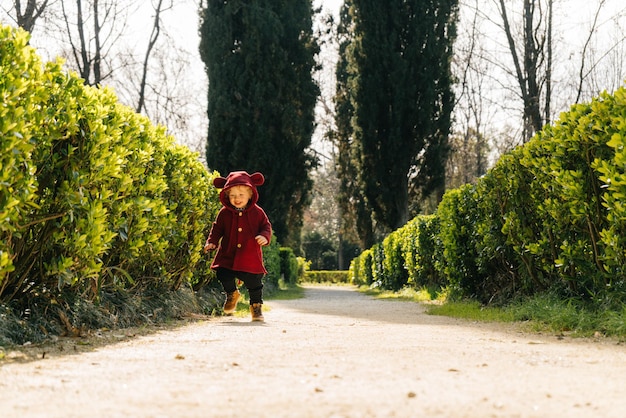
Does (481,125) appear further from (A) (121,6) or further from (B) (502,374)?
(B) (502,374)

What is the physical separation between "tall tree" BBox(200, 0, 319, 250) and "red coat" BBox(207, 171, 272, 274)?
51.6 feet

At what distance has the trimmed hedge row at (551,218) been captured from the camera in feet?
16.3

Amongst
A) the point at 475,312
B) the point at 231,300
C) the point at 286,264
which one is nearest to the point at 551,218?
the point at 475,312

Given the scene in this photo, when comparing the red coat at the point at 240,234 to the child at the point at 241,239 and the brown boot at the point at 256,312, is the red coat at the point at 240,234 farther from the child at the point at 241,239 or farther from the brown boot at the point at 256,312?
the brown boot at the point at 256,312

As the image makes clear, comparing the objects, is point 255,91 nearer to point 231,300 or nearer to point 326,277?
point 231,300

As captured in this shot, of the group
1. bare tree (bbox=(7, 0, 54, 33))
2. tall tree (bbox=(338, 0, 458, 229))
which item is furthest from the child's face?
tall tree (bbox=(338, 0, 458, 229))

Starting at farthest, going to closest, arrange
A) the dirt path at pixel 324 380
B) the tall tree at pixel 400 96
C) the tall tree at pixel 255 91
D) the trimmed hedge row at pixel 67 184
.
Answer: the tall tree at pixel 400 96 → the tall tree at pixel 255 91 → the trimmed hedge row at pixel 67 184 → the dirt path at pixel 324 380

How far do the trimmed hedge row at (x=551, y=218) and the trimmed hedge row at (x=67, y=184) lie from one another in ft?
12.4

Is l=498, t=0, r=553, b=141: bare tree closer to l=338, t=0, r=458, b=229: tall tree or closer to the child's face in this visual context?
l=338, t=0, r=458, b=229: tall tree

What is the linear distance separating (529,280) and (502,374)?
442cm

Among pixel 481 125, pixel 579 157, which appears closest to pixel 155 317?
pixel 579 157

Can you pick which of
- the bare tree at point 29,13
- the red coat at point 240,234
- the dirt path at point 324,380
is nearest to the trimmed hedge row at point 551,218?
the dirt path at point 324,380

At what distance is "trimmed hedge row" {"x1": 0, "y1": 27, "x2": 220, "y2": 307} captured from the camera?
146 inches

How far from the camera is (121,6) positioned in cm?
1984
